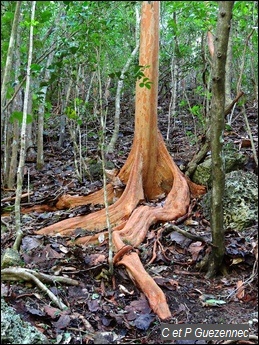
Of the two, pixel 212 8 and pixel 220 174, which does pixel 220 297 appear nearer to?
pixel 220 174

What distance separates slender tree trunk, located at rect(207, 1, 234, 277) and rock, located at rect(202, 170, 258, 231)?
4.60 ft

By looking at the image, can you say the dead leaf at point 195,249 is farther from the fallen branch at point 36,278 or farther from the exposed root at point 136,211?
the fallen branch at point 36,278

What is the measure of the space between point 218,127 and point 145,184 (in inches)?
133

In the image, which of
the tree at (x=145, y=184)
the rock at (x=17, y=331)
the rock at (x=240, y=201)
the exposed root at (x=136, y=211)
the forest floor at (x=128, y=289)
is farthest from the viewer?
the tree at (x=145, y=184)

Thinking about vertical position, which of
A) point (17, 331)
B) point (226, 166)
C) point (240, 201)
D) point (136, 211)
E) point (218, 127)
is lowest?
point (17, 331)

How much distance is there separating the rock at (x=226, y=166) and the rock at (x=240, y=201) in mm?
600

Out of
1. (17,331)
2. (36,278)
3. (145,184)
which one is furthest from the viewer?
(145,184)

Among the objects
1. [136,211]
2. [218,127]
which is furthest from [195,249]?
[218,127]

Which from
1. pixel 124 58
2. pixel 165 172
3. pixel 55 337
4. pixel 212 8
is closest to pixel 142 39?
pixel 212 8

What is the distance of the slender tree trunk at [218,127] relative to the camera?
3.77m

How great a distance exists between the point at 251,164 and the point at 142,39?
110 inches

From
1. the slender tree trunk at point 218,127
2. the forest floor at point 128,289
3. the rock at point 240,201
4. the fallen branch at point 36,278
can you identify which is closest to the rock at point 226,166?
the rock at point 240,201

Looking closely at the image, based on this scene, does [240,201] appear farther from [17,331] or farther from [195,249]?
[17,331]

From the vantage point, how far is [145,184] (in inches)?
288
